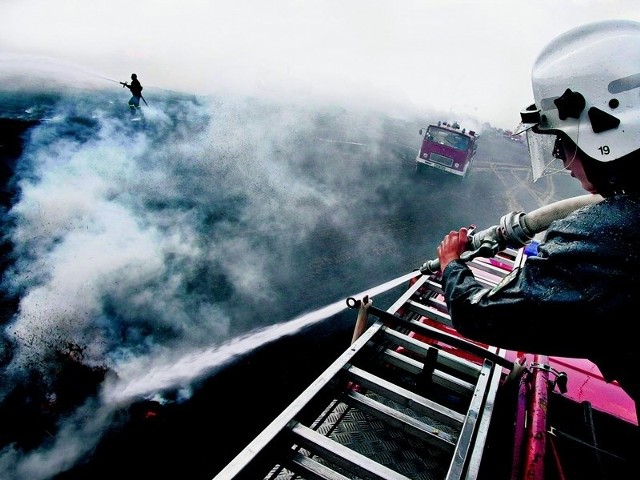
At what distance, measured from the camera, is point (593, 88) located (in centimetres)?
148

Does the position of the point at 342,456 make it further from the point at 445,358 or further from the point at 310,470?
the point at 445,358

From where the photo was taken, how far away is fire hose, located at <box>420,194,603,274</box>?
1.81 m

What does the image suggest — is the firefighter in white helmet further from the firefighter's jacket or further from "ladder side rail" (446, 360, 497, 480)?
"ladder side rail" (446, 360, 497, 480)

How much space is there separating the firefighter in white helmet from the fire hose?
0.22 metres

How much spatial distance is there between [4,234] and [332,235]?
22.4 ft

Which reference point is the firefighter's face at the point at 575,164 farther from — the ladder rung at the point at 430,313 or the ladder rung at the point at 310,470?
the ladder rung at the point at 430,313

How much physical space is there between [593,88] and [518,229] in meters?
0.72

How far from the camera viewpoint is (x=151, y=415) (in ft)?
14.3

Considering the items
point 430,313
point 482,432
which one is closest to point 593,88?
point 482,432

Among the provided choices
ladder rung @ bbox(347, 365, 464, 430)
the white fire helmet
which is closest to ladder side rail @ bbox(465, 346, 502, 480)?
ladder rung @ bbox(347, 365, 464, 430)

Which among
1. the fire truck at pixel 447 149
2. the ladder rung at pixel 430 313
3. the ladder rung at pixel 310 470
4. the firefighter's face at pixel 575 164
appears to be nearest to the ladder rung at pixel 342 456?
the ladder rung at pixel 310 470

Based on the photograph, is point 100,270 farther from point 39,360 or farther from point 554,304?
point 554,304

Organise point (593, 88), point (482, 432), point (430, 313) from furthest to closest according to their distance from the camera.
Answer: point (430, 313) → point (482, 432) → point (593, 88)

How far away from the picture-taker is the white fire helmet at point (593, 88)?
1389mm
